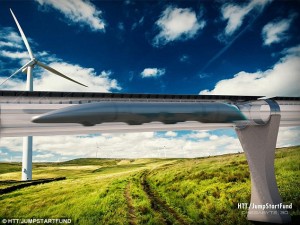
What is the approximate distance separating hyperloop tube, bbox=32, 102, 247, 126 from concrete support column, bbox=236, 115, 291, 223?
411cm

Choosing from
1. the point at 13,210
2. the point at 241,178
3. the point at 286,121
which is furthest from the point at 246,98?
the point at 13,210

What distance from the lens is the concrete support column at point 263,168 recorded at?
13672 mm

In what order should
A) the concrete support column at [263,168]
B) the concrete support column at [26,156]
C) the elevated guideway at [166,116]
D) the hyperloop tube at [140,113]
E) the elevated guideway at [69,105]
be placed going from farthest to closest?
the concrete support column at [26,156] < the concrete support column at [263,168] < the elevated guideway at [69,105] < the elevated guideway at [166,116] < the hyperloop tube at [140,113]

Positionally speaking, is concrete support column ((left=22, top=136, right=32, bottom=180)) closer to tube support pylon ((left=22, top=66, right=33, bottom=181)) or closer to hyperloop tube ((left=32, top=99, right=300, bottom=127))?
tube support pylon ((left=22, top=66, right=33, bottom=181))

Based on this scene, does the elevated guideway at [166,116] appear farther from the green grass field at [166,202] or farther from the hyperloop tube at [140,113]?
the green grass field at [166,202]

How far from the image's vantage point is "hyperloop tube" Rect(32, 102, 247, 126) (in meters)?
7.13

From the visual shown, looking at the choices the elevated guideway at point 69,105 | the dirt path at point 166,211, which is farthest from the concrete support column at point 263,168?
the dirt path at point 166,211

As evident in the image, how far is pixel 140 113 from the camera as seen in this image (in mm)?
8273

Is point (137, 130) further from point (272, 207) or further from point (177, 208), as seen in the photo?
point (177, 208)

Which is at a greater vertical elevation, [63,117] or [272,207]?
[63,117]

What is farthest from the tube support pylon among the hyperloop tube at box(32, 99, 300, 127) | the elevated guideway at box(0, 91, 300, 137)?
the hyperloop tube at box(32, 99, 300, 127)

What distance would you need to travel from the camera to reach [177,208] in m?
21.1

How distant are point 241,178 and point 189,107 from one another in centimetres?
2072

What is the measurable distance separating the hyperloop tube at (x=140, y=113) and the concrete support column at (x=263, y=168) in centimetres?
411
